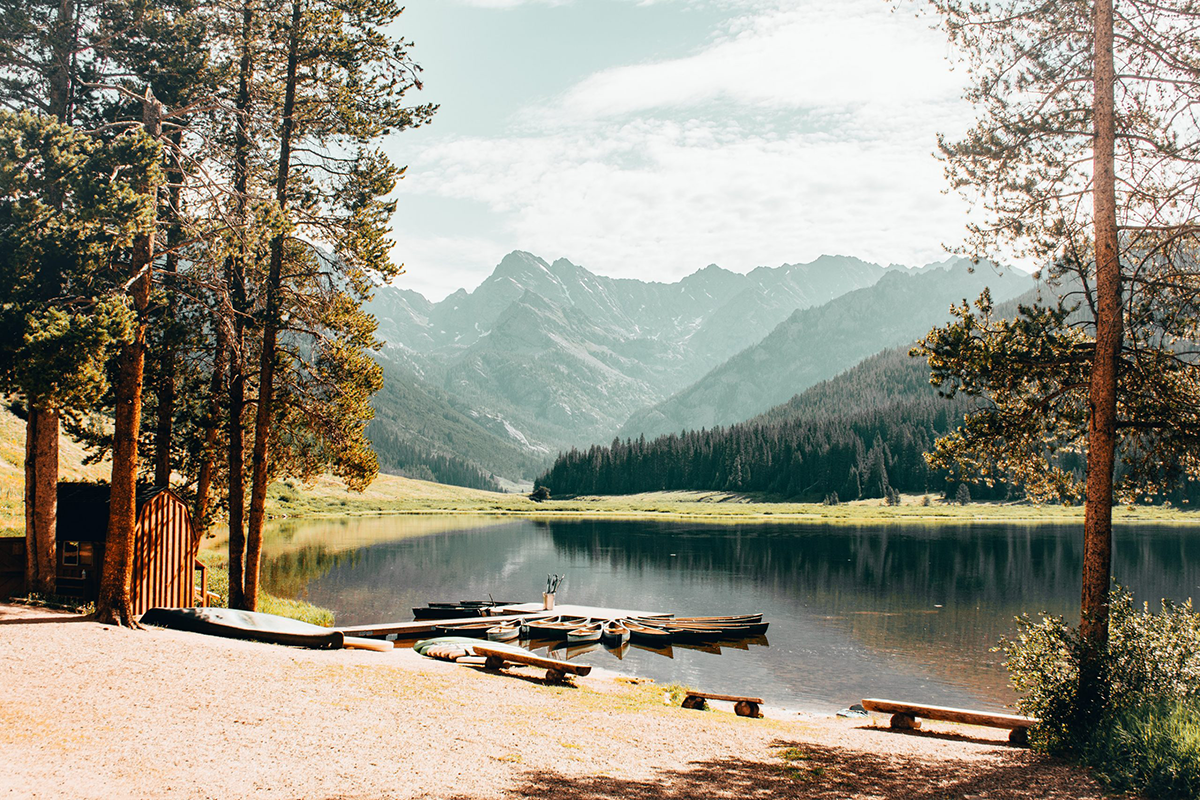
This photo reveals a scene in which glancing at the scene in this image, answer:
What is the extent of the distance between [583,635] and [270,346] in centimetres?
1809

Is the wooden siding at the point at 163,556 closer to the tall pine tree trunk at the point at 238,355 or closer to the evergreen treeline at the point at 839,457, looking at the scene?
the tall pine tree trunk at the point at 238,355

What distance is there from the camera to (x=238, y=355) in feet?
71.1

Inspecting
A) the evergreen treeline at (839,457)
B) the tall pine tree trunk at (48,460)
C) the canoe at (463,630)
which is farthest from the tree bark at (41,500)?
the evergreen treeline at (839,457)

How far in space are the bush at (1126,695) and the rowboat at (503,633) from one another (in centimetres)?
2156

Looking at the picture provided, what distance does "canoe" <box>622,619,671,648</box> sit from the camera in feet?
109

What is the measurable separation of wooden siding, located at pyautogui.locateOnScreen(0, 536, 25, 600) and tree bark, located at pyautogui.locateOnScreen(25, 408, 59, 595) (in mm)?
409

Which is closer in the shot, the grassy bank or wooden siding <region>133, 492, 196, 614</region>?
wooden siding <region>133, 492, 196, 614</region>

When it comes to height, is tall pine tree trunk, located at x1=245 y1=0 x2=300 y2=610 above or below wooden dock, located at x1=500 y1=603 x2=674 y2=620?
above

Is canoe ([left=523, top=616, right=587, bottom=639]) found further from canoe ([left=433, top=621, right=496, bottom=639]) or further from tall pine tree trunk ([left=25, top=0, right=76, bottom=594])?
tall pine tree trunk ([left=25, top=0, right=76, bottom=594])

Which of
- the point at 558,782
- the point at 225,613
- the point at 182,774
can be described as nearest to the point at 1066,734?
the point at 558,782

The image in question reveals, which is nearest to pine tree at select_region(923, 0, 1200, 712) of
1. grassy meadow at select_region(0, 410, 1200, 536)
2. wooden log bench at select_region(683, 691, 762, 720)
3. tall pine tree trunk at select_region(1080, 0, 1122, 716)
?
tall pine tree trunk at select_region(1080, 0, 1122, 716)

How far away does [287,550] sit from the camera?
67.3 metres

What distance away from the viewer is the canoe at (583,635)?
32.7 metres

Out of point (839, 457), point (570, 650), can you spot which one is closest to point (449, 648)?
point (570, 650)
